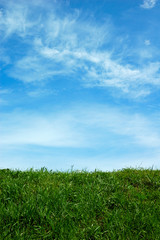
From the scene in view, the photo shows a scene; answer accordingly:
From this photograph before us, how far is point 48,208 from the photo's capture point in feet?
18.8

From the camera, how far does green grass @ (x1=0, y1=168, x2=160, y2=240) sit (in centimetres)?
520

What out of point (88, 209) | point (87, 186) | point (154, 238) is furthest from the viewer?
point (87, 186)

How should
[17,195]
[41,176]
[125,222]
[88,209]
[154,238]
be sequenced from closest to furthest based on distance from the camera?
[154,238]
[125,222]
[88,209]
[17,195]
[41,176]

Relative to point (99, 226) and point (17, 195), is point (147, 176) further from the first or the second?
point (17, 195)

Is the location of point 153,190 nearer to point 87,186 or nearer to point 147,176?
point 147,176

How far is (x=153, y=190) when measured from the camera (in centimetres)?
746

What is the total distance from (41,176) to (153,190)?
3452mm

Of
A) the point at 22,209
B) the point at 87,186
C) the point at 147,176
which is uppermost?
the point at 147,176

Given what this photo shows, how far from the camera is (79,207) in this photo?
5.98 meters

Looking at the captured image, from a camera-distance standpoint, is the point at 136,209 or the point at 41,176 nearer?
the point at 136,209

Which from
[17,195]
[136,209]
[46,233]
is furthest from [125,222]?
[17,195]

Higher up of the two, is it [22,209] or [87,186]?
[87,186]

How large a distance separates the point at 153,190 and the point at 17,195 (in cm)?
383

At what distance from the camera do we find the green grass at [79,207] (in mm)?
5199
